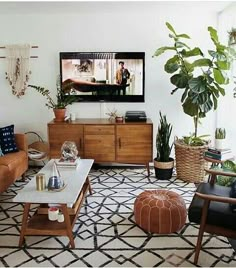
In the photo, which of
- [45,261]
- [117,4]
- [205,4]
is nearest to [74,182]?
[45,261]

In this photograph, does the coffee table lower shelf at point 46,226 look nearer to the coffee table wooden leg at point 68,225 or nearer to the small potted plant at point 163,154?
the coffee table wooden leg at point 68,225

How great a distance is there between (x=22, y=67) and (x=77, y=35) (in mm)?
952

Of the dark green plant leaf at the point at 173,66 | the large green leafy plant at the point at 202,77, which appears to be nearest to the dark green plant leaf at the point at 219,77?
the large green leafy plant at the point at 202,77

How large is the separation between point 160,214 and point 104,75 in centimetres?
247

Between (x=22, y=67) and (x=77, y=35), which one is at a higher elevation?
(x=77, y=35)

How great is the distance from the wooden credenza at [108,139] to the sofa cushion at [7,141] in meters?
0.50

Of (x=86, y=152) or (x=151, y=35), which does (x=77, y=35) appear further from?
(x=86, y=152)

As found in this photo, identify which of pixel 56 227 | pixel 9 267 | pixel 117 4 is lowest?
pixel 9 267

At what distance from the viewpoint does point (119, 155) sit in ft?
14.1

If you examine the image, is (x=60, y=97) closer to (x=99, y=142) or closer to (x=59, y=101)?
(x=59, y=101)

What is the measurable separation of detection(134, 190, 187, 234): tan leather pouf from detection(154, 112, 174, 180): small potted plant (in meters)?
1.32

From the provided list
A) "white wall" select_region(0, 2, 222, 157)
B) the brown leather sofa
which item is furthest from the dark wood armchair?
"white wall" select_region(0, 2, 222, 157)

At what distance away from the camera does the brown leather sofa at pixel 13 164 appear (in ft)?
11.3

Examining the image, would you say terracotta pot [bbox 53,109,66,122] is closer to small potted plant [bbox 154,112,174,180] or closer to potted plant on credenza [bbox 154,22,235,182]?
small potted plant [bbox 154,112,174,180]
